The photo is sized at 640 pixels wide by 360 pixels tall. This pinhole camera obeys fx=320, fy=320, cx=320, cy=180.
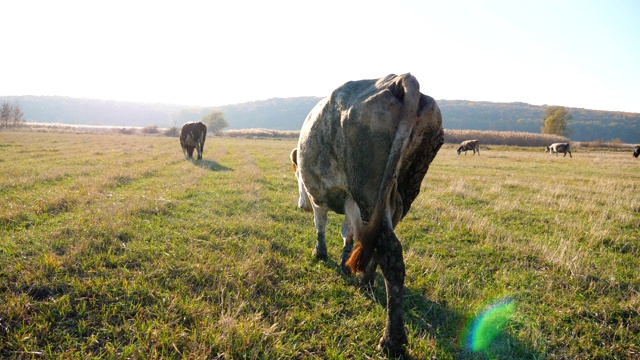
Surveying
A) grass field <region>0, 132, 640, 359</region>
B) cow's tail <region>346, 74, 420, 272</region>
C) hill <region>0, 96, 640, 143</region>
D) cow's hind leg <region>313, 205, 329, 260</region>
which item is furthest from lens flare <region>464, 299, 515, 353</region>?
hill <region>0, 96, 640, 143</region>

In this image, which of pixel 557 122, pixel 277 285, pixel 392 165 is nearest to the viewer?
pixel 392 165

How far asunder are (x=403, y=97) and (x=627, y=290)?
3909mm

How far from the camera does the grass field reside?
281cm

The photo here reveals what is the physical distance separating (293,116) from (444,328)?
572ft

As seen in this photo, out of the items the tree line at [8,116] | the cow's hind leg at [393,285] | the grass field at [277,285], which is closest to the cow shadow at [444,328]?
the grass field at [277,285]

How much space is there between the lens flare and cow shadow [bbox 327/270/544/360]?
3 centimetres

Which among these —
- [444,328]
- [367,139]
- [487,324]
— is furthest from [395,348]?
[367,139]

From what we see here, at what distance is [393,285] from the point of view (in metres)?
2.76

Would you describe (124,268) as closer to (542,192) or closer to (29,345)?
(29,345)

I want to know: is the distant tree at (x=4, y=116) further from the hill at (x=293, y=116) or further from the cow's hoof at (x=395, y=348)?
the hill at (x=293, y=116)

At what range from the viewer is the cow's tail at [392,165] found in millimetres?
2707

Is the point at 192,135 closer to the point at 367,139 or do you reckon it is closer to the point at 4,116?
the point at 367,139

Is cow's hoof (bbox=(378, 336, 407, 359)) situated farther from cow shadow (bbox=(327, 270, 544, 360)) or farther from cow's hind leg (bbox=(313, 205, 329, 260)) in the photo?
cow's hind leg (bbox=(313, 205, 329, 260))

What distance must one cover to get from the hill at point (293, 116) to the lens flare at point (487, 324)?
148205 mm
